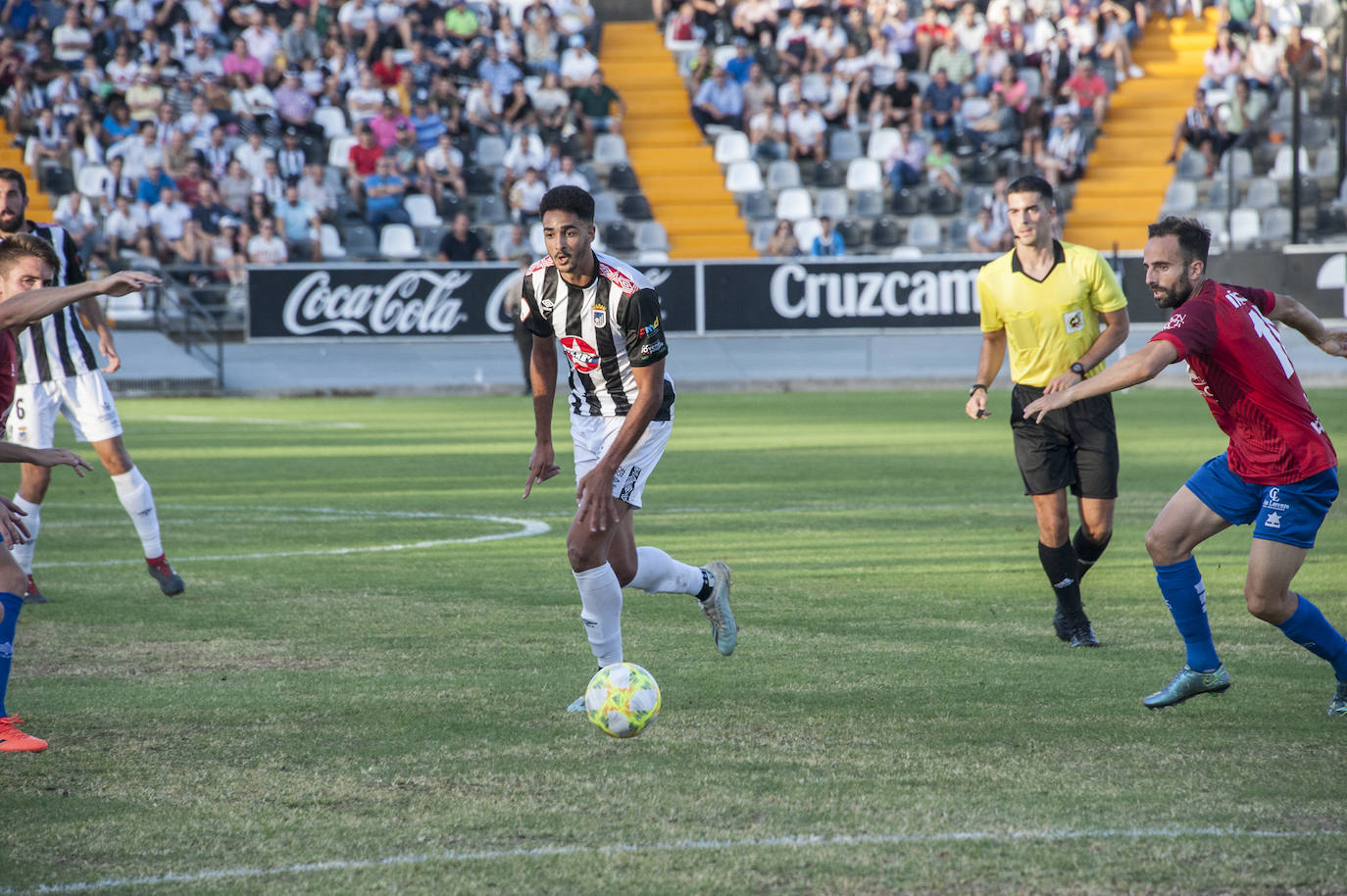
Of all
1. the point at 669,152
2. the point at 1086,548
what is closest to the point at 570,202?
the point at 1086,548

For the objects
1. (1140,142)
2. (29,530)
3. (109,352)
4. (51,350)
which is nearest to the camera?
(51,350)

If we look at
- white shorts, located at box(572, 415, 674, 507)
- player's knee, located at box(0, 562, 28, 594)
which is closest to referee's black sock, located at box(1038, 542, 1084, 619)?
white shorts, located at box(572, 415, 674, 507)

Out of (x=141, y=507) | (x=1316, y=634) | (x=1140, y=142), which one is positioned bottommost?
(x=141, y=507)

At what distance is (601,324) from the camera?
5824 millimetres

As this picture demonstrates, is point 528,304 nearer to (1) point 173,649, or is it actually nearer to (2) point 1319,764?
(1) point 173,649

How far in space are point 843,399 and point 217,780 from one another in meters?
18.6

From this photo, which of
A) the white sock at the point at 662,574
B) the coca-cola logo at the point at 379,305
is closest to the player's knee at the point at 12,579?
the white sock at the point at 662,574

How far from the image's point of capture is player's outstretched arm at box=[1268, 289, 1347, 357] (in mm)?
5656

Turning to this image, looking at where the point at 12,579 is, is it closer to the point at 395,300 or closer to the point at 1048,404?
the point at 1048,404

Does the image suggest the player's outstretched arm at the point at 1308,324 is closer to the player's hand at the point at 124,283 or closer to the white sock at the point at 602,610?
the white sock at the point at 602,610

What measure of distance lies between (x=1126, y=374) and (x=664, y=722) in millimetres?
1956

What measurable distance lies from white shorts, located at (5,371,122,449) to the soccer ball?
14.0 ft

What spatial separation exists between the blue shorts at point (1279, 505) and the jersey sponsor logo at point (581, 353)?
7.54 ft

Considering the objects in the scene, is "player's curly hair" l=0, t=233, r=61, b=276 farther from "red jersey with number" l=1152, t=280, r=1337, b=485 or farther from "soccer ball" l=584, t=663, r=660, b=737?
"red jersey with number" l=1152, t=280, r=1337, b=485
